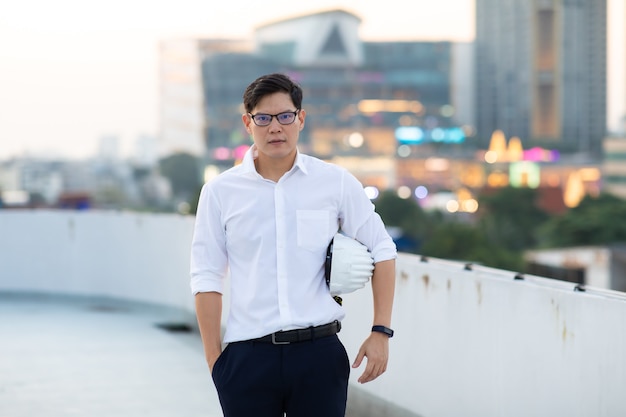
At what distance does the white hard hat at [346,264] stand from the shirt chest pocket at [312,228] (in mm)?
40

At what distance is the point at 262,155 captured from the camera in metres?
2.90

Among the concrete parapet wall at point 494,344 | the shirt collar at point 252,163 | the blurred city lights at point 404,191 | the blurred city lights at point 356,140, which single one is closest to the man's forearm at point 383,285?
the shirt collar at point 252,163

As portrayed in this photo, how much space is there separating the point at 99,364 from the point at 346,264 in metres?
4.88

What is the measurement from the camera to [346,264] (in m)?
2.80

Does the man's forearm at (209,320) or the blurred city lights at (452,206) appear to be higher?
the man's forearm at (209,320)

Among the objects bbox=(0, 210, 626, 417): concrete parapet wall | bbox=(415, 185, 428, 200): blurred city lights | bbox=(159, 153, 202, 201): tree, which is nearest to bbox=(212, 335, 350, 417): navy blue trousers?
bbox=(0, 210, 626, 417): concrete parapet wall

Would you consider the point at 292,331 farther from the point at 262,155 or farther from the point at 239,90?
the point at 239,90

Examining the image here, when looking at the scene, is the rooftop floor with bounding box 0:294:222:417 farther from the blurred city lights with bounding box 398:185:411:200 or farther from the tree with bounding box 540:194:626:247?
the blurred city lights with bounding box 398:185:411:200

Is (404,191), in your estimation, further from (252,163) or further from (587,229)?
(252,163)

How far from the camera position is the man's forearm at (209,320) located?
2865mm

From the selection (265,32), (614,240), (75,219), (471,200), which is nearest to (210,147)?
(265,32)

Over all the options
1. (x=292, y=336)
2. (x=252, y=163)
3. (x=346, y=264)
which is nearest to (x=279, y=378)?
(x=292, y=336)

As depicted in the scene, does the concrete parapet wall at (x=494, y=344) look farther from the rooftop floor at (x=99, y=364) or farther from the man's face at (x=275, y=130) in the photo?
the man's face at (x=275, y=130)

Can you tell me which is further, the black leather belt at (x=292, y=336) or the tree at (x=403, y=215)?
the tree at (x=403, y=215)
